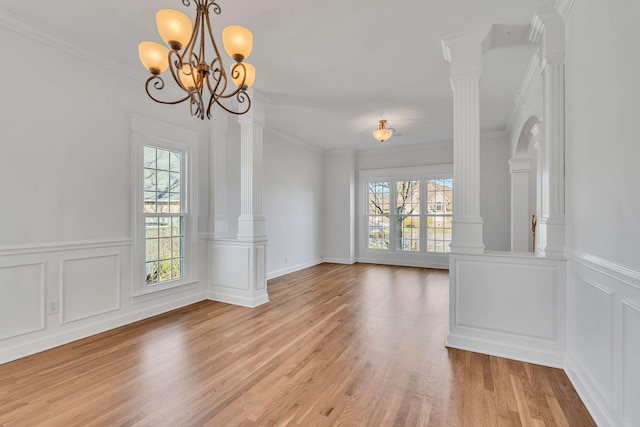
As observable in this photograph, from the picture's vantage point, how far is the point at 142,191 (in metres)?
3.66

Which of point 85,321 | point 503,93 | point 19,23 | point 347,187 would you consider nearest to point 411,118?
point 503,93

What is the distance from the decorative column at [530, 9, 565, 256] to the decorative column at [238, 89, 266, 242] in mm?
3233

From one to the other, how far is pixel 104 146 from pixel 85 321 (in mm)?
1882

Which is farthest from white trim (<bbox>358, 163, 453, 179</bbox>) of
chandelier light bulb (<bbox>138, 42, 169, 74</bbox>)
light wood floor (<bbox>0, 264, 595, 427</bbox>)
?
chandelier light bulb (<bbox>138, 42, 169, 74</bbox>)

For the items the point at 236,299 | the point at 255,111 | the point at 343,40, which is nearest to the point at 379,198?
the point at 255,111

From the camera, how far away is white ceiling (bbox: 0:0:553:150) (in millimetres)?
2496

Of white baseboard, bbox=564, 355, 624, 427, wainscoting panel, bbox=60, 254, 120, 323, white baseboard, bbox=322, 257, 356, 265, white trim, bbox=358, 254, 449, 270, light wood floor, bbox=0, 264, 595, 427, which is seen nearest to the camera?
white baseboard, bbox=564, 355, 624, 427

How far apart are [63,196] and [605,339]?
453 cm

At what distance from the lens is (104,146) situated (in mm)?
3295

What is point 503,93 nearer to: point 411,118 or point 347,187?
point 411,118

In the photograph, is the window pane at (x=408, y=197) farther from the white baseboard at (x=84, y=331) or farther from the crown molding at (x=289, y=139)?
the white baseboard at (x=84, y=331)

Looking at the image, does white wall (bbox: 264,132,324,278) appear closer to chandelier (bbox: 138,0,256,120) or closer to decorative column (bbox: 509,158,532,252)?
chandelier (bbox: 138,0,256,120)

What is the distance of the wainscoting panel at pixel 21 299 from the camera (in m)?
2.60

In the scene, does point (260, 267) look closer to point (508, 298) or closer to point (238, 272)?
point (238, 272)
